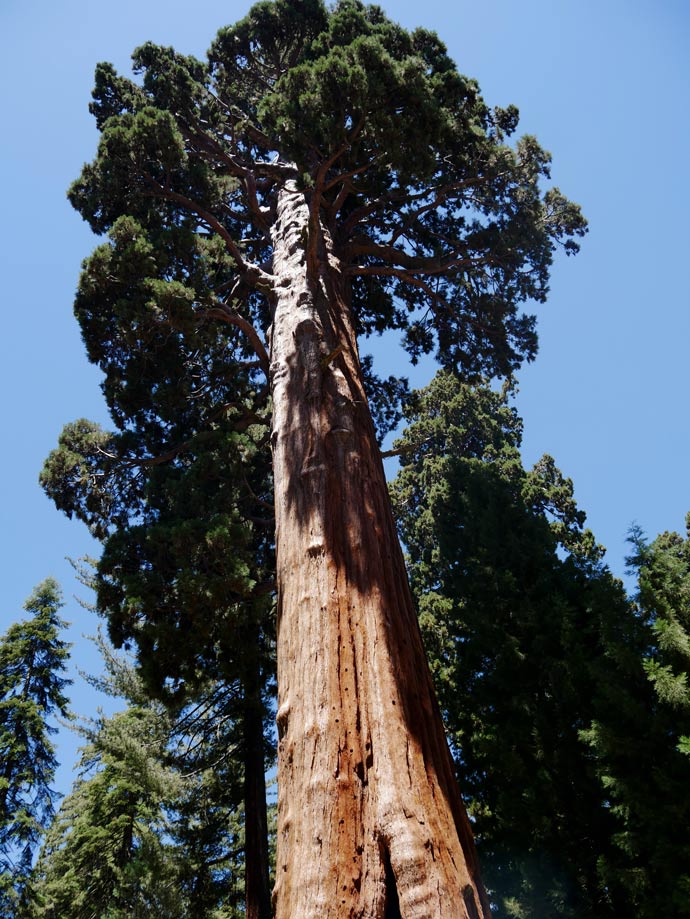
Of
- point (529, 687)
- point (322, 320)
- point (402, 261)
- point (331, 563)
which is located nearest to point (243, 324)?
point (322, 320)

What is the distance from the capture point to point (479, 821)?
8289mm

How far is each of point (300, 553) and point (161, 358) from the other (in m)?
4.85

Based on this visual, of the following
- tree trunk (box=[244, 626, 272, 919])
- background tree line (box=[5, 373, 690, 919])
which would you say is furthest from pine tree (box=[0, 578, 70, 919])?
tree trunk (box=[244, 626, 272, 919])

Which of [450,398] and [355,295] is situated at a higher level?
[450,398]

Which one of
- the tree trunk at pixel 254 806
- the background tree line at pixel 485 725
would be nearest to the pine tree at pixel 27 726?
the background tree line at pixel 485 725

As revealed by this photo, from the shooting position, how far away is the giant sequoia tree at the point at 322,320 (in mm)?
3137

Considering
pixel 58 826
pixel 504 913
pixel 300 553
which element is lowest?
pixel 504 913

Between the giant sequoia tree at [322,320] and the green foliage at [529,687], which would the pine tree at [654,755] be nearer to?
the green foliage at [529,687]

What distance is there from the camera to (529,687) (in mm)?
7859

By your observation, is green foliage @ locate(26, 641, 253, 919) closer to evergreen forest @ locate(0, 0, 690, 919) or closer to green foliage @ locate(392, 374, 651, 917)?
evergreen forest @ locate(0, 0, 690, 919)

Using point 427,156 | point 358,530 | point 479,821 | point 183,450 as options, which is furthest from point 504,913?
point 427,156

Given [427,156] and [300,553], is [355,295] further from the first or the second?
[300,553]

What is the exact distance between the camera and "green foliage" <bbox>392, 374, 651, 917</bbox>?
21.2 ft

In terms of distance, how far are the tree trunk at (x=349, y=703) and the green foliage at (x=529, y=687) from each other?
2295mm
